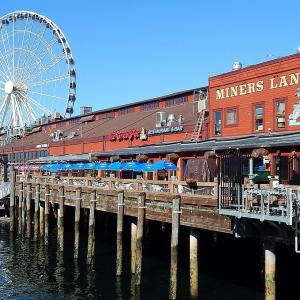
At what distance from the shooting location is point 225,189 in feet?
70.1

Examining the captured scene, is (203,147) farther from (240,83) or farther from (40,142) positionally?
(40,142)

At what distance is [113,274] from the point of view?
3089 centimetres

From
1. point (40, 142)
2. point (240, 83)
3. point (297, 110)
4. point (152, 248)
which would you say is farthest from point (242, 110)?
point (40, 142)

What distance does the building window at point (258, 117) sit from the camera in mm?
35031

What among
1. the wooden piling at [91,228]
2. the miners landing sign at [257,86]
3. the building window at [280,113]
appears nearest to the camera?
the wooden piling at [91,228]

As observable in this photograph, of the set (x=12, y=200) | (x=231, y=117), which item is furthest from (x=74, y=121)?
(x=231, y=117)

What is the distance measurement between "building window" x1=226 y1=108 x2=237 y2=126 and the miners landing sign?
0.98m

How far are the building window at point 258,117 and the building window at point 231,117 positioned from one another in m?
1.85

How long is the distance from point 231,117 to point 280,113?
4.32 metres

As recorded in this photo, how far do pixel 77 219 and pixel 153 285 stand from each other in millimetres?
8721

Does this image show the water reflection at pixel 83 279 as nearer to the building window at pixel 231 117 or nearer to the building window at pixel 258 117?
the building window at pixel 258 117

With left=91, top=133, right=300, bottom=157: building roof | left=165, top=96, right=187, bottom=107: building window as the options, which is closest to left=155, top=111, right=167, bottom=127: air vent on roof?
left=165, top=96, right=187, bottom=107: building window

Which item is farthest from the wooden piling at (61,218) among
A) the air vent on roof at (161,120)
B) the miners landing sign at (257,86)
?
the air vent on roof at (161,120)

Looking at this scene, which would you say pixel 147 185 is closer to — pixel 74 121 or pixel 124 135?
Result: pixel 124 135
